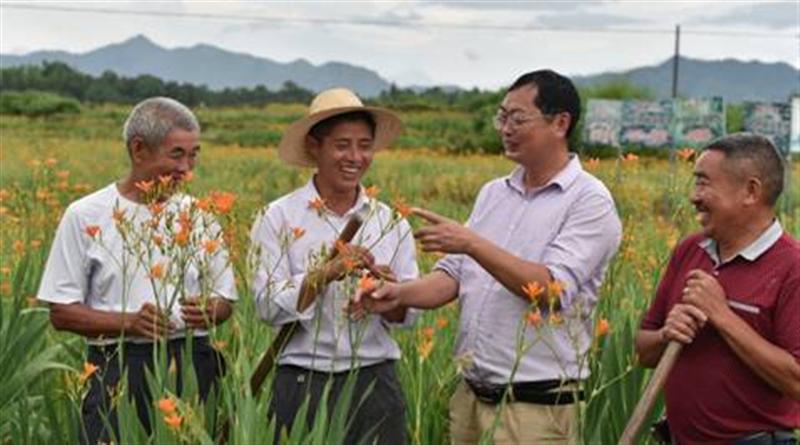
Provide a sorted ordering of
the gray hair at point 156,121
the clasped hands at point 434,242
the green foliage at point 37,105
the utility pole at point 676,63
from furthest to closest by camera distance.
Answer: the green foliage at point 37,105 → the utility pole at point 676,63 → the gray hair at point 156,121 → the clasped hands at point 434,242

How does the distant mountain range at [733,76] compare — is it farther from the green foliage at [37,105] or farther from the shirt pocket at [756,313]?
the shirt pocket at [756,313]

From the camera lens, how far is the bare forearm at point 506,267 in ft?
9.78

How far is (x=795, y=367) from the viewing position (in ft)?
8.76

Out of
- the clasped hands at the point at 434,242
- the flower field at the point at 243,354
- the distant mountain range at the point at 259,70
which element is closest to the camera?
the flower field at the point at 243,354

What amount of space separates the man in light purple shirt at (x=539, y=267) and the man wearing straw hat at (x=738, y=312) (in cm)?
31

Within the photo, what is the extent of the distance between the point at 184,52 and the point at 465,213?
155 m

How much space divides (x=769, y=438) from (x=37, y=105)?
4232cm

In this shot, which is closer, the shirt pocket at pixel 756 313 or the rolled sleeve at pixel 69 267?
the shirt pocket at pixel 756 313

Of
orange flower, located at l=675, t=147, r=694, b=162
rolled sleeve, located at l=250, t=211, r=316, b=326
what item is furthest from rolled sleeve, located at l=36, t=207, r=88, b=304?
orange flower, located at l=675, t=147, r=694, b=162

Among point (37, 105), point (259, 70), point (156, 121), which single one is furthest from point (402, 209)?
point (259, 70)

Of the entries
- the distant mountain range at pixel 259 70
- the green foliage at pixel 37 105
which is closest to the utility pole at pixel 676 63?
the green foliage at pixel 37 105

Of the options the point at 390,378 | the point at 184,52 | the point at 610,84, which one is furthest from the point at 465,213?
the point at 184,52

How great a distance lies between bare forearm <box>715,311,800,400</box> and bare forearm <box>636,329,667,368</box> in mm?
216

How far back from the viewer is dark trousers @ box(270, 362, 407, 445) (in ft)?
10.8
